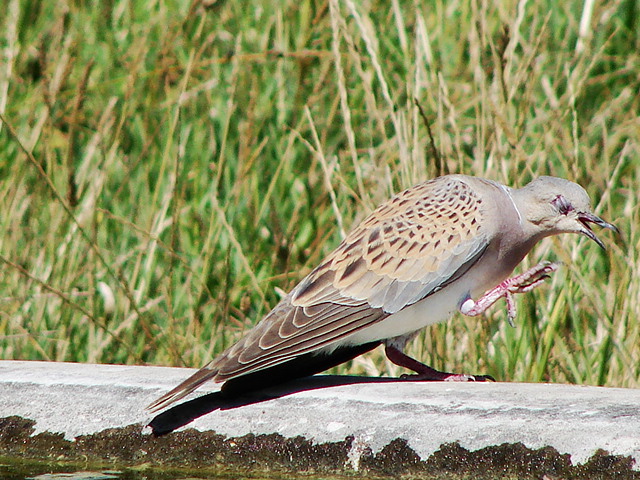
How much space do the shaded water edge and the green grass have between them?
842 mm

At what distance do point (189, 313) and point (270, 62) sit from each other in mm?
2082

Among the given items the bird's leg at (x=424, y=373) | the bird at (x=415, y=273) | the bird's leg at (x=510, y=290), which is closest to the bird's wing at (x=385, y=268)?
the bird at (x=415, y=273)

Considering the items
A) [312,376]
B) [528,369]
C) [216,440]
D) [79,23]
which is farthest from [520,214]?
[79,23]

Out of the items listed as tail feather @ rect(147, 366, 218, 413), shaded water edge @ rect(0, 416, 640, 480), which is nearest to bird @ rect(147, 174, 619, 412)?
tail feather @ rect(147, 366, 218, 413)

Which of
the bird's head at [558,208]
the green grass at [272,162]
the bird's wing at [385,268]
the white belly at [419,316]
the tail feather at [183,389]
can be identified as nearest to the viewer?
the tail feather at [183,389]

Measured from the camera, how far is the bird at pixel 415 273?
11.1ft

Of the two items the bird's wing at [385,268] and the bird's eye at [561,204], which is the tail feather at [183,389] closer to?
the bird's wing at [385,268]

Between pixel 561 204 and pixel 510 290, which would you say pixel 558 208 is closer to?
pixel 561 204

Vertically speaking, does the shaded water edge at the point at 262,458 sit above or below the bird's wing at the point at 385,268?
below

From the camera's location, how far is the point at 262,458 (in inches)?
112

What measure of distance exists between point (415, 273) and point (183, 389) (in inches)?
37.0

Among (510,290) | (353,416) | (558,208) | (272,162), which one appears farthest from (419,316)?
(272,162)

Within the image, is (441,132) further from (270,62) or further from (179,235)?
(270,62)

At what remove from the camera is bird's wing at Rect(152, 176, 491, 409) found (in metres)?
3.38
